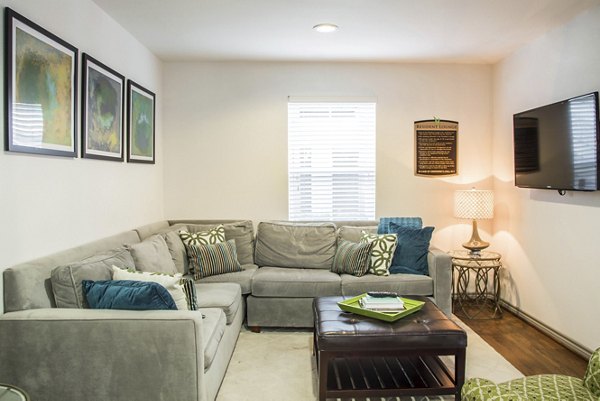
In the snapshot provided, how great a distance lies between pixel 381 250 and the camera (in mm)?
3965

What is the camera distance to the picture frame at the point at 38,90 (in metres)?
2.25

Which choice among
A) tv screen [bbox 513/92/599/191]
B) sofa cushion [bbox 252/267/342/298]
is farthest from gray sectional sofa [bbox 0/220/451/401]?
tv screen [bbox 513/92/599/191]

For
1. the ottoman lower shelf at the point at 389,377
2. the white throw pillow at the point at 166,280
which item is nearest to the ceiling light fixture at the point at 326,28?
the white throw pillow at the point at 166,280

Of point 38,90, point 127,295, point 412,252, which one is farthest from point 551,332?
Answer: point 38,90

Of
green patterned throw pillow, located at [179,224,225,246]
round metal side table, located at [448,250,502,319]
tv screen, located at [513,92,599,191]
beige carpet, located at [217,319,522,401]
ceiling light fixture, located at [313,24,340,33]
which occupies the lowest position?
beige carpet, located at [217,319,522,401]

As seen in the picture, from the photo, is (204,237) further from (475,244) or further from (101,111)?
(475,244)

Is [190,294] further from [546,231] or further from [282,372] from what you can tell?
[546,231]

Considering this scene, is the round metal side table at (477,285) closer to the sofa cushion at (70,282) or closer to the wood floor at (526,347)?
the wood floor at (526,347)

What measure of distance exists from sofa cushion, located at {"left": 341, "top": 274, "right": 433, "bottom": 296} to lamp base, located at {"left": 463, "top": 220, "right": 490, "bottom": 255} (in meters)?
0.85

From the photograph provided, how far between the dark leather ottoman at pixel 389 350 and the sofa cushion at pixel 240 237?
5.50ft

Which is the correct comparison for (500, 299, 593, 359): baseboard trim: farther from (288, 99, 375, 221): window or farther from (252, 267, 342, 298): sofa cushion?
(252, 267, 342, 298): sofa cushion

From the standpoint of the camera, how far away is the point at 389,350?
8.48 ft

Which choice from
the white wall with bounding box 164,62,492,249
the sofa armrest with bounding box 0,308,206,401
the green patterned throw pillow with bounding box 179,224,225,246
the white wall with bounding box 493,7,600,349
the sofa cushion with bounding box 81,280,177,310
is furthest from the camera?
the white wall with bounding box 164,62,492,249

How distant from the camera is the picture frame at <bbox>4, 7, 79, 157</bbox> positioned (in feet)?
7.39
